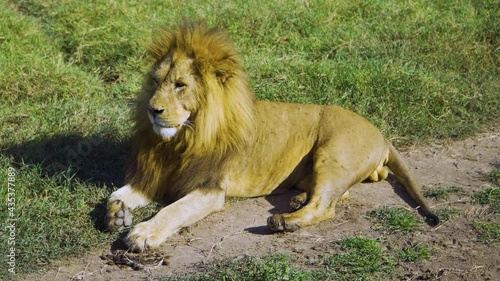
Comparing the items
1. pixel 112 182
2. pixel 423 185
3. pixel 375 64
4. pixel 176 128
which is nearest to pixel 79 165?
pixel 112 182

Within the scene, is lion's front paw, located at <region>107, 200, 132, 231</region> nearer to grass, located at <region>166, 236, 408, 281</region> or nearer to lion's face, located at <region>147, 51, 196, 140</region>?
lion's face, located at <region>147, 51, 196, 140</region>

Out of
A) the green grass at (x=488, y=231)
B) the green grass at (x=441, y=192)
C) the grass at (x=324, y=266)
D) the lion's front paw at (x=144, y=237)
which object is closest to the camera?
the grass at (x=324, y=266)

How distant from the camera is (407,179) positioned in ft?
13.7

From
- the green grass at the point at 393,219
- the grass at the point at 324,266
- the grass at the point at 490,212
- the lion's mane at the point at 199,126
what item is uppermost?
the lion's mane at the point at 199,126

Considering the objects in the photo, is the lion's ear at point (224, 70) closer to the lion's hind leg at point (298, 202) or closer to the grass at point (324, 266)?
the lion's hind leg at point (298, 202)

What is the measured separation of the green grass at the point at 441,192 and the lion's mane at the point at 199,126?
3.17ft

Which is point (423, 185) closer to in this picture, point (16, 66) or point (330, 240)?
point (330, 240)

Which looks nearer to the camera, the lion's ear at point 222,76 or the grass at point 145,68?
the lion's ear at point 222,76

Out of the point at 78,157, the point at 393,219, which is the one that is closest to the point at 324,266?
the point at 393,219

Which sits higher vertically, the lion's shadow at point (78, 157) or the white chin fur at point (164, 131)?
the white chin fur at point (164, 131)

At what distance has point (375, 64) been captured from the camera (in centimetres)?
552

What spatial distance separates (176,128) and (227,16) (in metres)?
2.55

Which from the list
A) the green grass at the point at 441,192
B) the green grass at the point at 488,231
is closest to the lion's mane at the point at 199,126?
the green grass at the point at 441,192

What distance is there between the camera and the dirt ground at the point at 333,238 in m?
3.37
